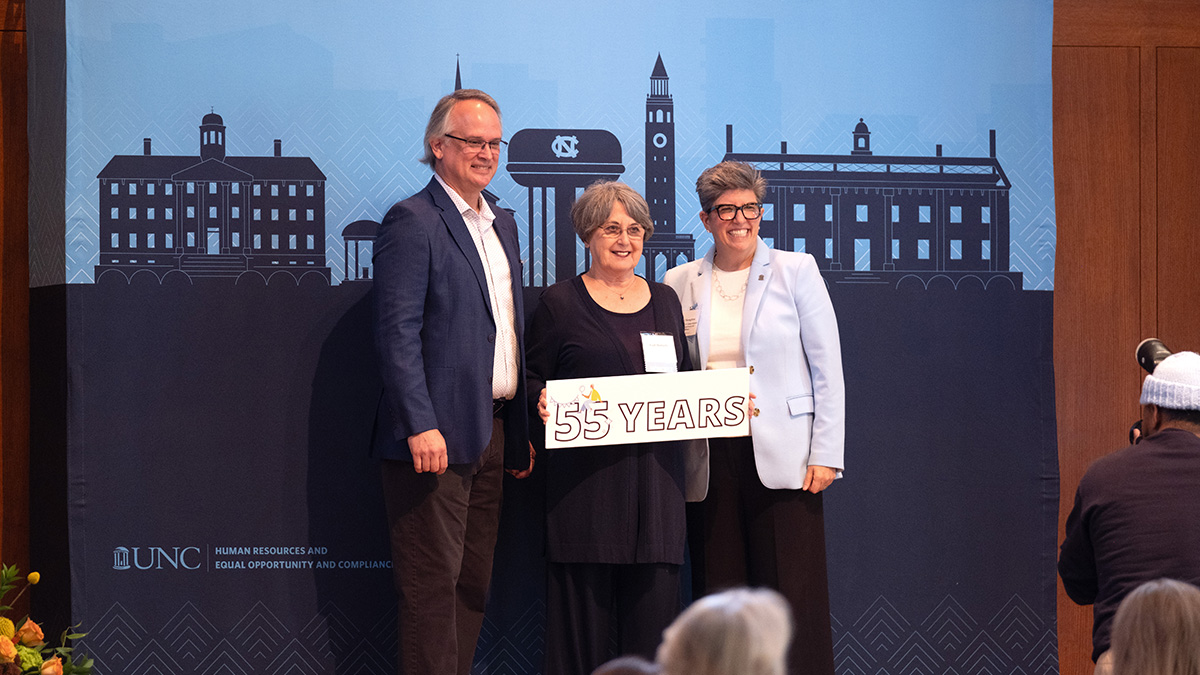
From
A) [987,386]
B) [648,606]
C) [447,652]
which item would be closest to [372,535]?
[447,652]

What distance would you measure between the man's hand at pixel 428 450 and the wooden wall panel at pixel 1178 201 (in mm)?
2978

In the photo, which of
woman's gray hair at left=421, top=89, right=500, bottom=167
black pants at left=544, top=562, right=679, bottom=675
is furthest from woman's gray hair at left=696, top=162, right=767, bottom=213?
black pants at left=544, top=562, right=679, bottom=675

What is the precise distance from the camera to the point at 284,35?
3547mm

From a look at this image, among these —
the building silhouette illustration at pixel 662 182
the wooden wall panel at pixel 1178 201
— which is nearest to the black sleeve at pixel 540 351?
the building silhouette illustration at pixel 662 182

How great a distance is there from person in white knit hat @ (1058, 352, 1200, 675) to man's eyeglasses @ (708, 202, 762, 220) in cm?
126

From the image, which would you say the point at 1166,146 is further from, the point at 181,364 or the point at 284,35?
the point at 181,364

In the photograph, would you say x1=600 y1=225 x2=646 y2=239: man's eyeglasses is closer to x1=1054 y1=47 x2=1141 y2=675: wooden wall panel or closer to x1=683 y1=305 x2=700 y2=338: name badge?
x1=683 y1=305 x2=700 y2=338: name badge

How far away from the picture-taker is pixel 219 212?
3.53m

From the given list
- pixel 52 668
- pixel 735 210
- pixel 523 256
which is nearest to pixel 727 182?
pixel 735 210

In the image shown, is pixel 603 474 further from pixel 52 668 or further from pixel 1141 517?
pixel 52 668

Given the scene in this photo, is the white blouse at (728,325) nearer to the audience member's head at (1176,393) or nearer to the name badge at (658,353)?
the name badge at (658,353)

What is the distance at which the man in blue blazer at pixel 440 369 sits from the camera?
281 centimetres

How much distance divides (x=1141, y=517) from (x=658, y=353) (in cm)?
136

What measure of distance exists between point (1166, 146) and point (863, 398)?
1658mm
